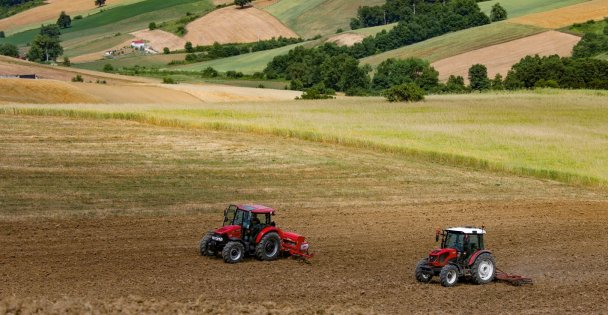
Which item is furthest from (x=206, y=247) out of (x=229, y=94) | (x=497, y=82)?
(x=497, y=82)

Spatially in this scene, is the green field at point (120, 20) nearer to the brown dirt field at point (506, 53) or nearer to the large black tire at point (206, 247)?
the brown dirt field at point (506, 53)

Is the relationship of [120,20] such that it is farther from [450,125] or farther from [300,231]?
[300,231]

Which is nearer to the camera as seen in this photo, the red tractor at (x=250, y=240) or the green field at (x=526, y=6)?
the red tractor at (x=250, y=240)

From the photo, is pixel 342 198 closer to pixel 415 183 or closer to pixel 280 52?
pixel 415 183

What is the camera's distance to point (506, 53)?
12200cm

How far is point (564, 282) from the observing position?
2548 cm

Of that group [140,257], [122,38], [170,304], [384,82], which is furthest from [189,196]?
[122,38]

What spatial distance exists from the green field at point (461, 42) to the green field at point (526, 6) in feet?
37.9

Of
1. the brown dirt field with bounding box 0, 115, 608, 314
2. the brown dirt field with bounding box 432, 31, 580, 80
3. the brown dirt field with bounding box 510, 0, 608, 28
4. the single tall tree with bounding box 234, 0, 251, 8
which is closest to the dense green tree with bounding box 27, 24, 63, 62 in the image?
the single tall tree with bounding box 234, 0, 251, 8

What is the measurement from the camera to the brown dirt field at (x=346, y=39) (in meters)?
154

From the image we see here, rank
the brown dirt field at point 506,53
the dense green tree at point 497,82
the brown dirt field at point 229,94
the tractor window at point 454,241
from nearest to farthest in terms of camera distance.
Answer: the tractor window at point 454,241 → the brown dirt field at point 229,94 → the dense green tree at point 497,82 → the brown dirt field at point 506,53

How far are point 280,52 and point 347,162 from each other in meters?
102

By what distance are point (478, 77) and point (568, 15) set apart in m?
29.3

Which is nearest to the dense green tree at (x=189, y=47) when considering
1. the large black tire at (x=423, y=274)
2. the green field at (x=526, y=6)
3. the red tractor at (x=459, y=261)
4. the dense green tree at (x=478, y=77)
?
the green field at (x=526, y=6)
